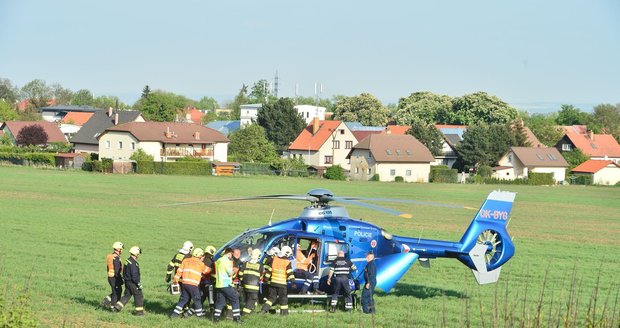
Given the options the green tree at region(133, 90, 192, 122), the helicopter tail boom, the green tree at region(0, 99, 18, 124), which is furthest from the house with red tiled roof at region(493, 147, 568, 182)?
the green tree at region(0, 99, 18, 124)

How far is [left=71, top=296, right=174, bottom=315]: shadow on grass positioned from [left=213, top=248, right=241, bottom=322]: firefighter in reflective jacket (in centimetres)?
154

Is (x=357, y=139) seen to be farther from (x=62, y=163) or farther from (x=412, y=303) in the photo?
(x=412, y=303)

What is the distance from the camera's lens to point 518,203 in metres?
63.5

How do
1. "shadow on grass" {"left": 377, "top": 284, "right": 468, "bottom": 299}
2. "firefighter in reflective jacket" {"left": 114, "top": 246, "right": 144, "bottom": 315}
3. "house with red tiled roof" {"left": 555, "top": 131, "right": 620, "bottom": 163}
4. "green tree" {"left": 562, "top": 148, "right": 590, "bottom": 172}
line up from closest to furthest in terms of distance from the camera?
"firefighter in reflective jacket" {"left": 114, "top": 246, "right": 144, "bottom": 315}, "shadow on grass" {"left": 377, "top": 284, "right": 468, "bottom": 299}, "green tree" {"left": 562, "top": 148, "right": 590, "bottom": 172}, "house with red tiled roof" {"left": 555, "top": 131, "right": 620, "bottom": 163}

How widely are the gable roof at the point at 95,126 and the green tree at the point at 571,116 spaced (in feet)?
297

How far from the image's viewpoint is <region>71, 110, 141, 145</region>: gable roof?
10772 centimetres

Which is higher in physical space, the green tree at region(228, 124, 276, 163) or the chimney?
the chimney

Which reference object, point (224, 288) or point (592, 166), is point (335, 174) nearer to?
point (592, 166)

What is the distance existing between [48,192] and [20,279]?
34874mm

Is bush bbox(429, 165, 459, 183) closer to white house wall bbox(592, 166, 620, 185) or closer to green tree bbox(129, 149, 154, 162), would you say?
white house wall bbox(592, 166, 620, 185)

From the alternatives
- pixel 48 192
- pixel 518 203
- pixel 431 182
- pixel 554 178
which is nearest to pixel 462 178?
pixel 431 182

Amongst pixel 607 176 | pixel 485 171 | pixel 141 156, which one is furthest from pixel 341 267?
pixel 607 176

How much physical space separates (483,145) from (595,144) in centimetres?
2567

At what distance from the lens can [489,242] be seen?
21.1m
